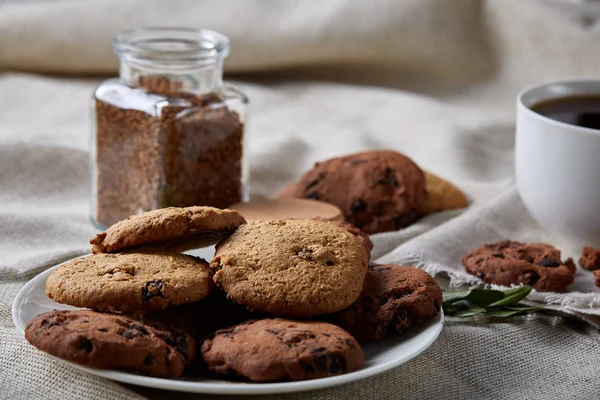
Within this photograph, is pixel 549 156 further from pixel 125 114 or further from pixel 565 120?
pixel 125 114

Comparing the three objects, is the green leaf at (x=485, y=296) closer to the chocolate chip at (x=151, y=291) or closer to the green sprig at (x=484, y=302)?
the green sprig at (x=484, y=302)

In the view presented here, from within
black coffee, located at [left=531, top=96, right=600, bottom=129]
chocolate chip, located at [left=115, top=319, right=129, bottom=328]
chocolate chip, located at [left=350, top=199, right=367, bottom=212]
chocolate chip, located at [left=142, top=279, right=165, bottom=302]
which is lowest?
chocolate chip, located at [left=350, top=199, right=367, bottom=212]

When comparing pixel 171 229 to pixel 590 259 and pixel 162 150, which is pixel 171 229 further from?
pixel 590 259

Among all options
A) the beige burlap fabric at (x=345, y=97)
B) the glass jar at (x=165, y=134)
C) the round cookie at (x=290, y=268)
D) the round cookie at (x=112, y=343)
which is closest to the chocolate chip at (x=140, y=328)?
the round cookie at (x=112, y=343)

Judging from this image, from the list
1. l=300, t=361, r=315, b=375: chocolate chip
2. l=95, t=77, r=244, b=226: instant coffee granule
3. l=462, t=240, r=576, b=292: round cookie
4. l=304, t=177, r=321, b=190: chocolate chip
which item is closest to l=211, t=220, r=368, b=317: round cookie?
l=300, t=361, r=315, b=375: chocolate chip

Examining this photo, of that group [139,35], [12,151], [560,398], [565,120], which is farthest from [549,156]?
[12,151]

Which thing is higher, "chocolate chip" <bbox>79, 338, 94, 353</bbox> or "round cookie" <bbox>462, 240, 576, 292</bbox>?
"chocolate chip" <bbox>79, 338, 94, 353</bbox>

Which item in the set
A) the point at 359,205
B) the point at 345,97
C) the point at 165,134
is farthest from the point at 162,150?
the point at 345,97

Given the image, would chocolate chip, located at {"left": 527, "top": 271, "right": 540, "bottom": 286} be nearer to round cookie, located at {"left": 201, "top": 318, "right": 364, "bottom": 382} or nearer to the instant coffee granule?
round cookie, located at {"left": 201, "top": 318, "right": 364, "bottom": 382}
